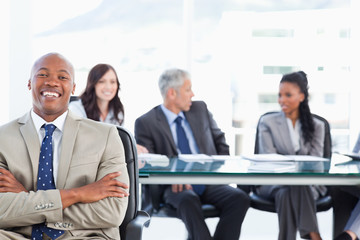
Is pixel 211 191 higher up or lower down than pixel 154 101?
lower down

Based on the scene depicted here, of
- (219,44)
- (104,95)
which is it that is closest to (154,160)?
(104,95)

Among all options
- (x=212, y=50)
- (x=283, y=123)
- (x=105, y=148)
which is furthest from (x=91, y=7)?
(x=105, y=148)

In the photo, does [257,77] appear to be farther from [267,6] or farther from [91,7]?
[91,7]

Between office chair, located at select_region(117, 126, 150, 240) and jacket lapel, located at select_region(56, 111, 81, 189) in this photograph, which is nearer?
jacket lapel, located at select_region(56, 111, 81, 189)

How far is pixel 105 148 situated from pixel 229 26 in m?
4.61

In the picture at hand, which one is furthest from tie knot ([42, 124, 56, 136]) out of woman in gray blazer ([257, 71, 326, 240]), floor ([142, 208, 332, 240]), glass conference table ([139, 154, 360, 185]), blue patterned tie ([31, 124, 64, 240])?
floor ([142, 208, 332, 240])

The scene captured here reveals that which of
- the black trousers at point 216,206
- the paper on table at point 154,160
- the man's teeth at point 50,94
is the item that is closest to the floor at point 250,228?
the black trousers at point 216,206

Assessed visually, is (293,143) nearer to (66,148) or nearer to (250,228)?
(250,228)

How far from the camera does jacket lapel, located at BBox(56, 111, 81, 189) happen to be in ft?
6.06

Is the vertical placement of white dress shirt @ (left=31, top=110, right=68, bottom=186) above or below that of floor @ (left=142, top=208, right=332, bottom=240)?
above

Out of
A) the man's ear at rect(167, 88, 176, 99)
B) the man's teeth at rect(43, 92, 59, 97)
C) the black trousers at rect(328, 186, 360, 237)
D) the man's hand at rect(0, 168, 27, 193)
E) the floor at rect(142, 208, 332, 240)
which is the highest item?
the man's teeth at rect(43, 92, 59, 97)

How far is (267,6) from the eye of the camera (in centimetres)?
623

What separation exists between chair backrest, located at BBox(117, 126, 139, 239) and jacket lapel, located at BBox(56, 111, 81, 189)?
211 millimetres

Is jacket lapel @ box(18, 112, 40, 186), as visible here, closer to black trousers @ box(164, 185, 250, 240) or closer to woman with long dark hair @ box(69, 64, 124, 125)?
black trousers @ box(164, 185, 250, 240)
